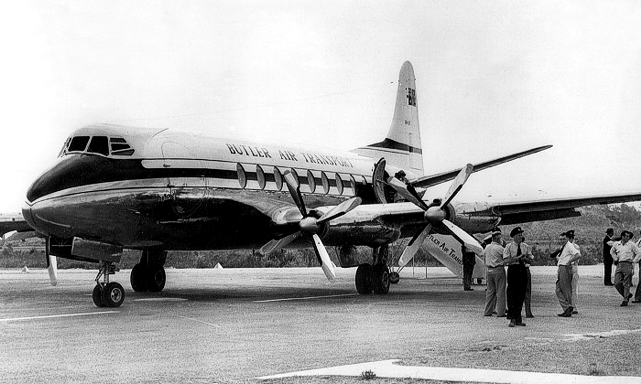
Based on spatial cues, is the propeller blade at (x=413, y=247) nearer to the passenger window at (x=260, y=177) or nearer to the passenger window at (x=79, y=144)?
the passenger window at (x=260, y=177)

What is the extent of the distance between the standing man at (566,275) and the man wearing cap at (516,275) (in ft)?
4.95

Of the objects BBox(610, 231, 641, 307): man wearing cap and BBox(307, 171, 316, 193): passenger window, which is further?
BBox(307, 171, 316, 193): passenger window

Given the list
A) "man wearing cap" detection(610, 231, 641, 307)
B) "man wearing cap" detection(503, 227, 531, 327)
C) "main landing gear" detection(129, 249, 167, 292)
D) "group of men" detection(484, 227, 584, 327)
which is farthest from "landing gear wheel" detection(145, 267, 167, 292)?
"man wearing cap" detection(610, 231, 641, 307)

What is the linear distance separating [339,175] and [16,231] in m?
10.2

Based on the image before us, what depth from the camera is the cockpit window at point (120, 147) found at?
18.6 meters

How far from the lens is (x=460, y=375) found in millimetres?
8805

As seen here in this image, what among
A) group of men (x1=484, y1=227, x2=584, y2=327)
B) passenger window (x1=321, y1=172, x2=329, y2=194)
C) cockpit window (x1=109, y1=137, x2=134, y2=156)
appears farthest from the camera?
passenger window (x1=321, y1=172, x2=329, y2=194)

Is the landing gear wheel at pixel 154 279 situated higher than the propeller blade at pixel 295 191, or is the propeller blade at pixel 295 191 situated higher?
the propeller blade at pixel 295 191

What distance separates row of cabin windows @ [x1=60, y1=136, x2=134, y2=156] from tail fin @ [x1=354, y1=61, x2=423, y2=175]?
12.8 meters

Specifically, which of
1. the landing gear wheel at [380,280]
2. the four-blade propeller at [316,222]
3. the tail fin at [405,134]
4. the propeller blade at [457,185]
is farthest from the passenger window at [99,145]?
the tail fin at [405,134]

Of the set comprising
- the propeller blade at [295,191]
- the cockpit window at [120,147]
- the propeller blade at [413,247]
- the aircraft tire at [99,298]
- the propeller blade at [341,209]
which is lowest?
the aircraft tire at [99,298]

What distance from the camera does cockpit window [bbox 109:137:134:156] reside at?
734 inches

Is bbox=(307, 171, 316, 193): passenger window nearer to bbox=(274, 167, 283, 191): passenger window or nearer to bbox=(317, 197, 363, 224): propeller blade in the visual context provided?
bbox=(274, 167, 283, 191): passenger window

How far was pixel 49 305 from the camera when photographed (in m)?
19.3
